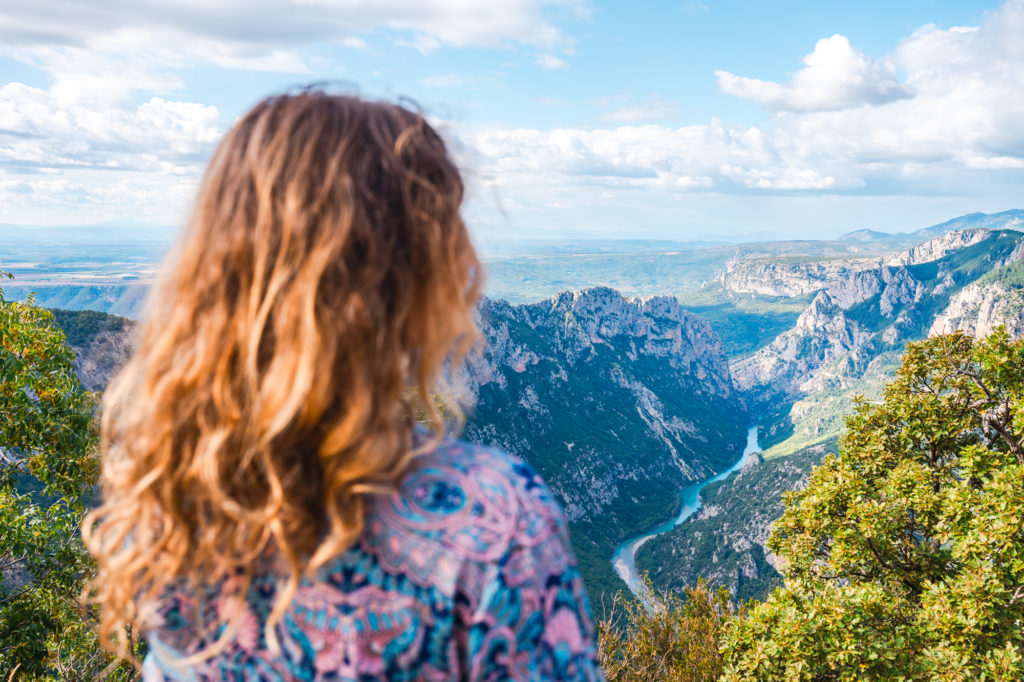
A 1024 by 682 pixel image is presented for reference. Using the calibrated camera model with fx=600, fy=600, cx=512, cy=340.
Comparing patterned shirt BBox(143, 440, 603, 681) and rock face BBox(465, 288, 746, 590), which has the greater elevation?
patterned shirt BBox(143, 440, 603, 681)

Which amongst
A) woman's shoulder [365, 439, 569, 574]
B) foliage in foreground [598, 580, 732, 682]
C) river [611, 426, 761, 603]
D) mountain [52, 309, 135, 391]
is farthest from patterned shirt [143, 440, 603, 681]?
river [611, 426, 761, 603]

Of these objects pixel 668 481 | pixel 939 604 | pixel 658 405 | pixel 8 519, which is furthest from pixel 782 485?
pixel 8 519

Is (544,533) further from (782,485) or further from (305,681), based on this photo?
(782,485)

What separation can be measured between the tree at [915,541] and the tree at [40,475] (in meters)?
10.7

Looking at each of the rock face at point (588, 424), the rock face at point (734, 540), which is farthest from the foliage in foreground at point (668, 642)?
the rock face at point (734, 540)

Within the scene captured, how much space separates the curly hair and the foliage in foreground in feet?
38.7

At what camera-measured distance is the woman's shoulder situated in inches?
58.1

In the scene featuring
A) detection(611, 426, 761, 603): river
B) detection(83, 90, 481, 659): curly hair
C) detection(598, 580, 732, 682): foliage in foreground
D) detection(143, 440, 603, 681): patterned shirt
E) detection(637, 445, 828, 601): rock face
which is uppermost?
detection(83, 90, 481, 659): curly hair

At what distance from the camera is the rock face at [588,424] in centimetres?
13312

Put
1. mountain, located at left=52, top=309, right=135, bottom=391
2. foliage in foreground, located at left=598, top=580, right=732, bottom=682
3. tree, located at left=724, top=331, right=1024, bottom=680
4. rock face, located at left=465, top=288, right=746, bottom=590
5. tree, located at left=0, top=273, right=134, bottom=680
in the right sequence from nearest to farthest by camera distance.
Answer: tree, located at left=0, top=273, right=134, bottom=680, tree, located at left=724, top=331, right=1024, bottom=680, foliage in foreground, located at left=598, top=580, right=732, bottom=682, mountain, located at left=52, top=309, right=135, bottom=391, rock face, located at left=465, top=288, right=746, bottom=590

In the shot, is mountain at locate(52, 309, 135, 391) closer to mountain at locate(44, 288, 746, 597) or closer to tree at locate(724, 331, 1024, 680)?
mountain at locate(44, 288, 746, 597)

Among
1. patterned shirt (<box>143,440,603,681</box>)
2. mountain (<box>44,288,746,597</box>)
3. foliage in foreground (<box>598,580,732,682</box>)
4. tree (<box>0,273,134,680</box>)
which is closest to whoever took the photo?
patterned shirt (<box>143,440,603,681</box>)

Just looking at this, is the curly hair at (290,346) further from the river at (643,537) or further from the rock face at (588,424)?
the rock face at (588,424)

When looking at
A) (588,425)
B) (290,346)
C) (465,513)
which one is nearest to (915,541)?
(465,513)
